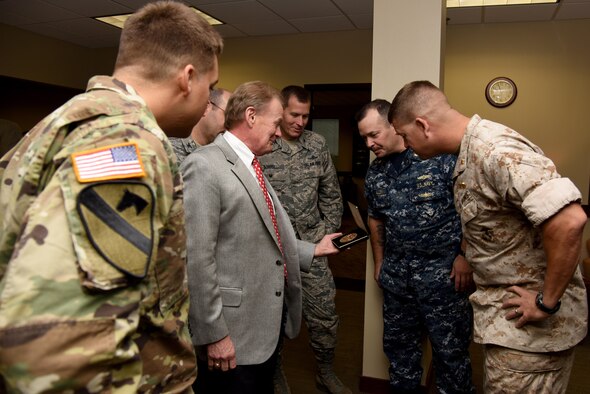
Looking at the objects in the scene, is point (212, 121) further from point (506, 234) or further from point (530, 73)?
point (530, 73)

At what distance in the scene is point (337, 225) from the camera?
3.04 m

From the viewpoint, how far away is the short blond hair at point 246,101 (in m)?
1.78

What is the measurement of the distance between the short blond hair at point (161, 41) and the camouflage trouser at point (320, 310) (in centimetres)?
197

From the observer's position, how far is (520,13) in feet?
16.0

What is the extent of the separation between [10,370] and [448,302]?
2.03 meters

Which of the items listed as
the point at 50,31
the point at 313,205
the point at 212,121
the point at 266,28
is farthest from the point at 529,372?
the point at 50,31

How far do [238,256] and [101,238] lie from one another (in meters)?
0.96

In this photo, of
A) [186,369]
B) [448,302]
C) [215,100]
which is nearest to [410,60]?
[215,100]

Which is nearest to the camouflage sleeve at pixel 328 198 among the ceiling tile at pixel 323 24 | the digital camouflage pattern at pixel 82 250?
the digital camouflage pattern at pixel 82 250

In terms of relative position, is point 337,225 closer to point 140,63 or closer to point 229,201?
point 229,201

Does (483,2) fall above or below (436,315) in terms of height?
above

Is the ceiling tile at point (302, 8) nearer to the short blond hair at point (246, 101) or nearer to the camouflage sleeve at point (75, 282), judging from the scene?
the short blond hair at point (246, 101)

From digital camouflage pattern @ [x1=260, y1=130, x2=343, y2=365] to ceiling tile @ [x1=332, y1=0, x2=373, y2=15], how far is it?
2.17 metres

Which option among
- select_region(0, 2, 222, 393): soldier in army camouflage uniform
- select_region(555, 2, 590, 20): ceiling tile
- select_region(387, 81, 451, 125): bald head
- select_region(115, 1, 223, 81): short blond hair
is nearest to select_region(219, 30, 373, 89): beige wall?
select_region(555, 2, 590, 20): ceiling tile
